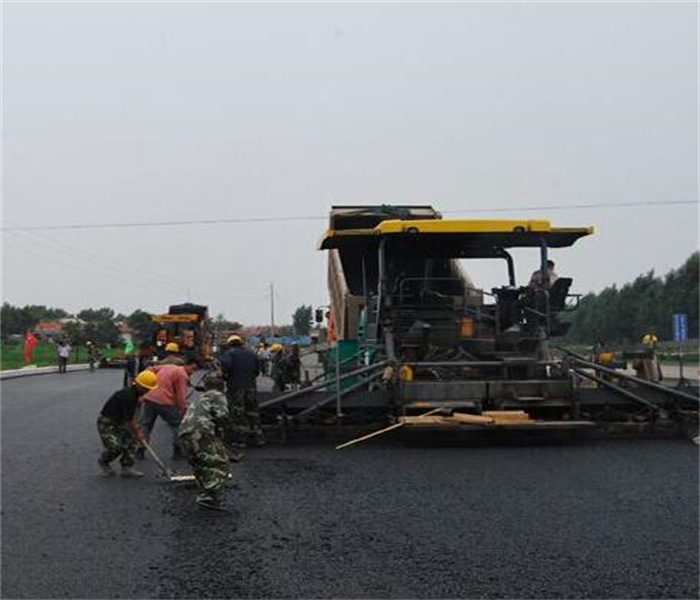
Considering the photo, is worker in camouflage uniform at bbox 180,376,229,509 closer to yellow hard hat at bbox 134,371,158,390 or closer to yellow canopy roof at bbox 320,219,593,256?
yellow hard hat at bbox 134,371,158,390

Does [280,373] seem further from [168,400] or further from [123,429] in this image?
[123,429]

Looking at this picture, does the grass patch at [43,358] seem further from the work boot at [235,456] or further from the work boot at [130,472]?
the work boot at [130,472]

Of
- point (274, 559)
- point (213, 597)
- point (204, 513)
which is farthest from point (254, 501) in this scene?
point (213, 597)

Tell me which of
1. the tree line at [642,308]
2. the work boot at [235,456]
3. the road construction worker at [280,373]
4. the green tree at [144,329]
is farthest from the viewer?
the tree line at [642,308]

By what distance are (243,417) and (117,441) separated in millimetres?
1731

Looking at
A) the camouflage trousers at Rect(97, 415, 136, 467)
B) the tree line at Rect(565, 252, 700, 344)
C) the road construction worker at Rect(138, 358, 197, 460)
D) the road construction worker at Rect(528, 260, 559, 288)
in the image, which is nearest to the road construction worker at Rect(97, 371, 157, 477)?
the camouflage trousers at Rect(97, 415, 136, 467)

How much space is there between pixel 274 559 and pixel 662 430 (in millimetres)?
6014

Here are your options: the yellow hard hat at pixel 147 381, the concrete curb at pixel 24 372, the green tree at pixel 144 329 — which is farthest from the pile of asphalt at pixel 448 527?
the concrete curb at pixel 24 372

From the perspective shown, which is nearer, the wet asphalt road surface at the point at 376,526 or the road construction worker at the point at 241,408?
the wet asphalt road surface at the point at 376,526

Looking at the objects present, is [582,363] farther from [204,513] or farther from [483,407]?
[204,513]

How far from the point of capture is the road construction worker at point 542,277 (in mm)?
10070

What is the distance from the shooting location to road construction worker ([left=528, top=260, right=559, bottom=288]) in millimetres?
10070

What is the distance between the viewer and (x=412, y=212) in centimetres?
1471

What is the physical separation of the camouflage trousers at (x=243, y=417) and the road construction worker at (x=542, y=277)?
12.2ft
